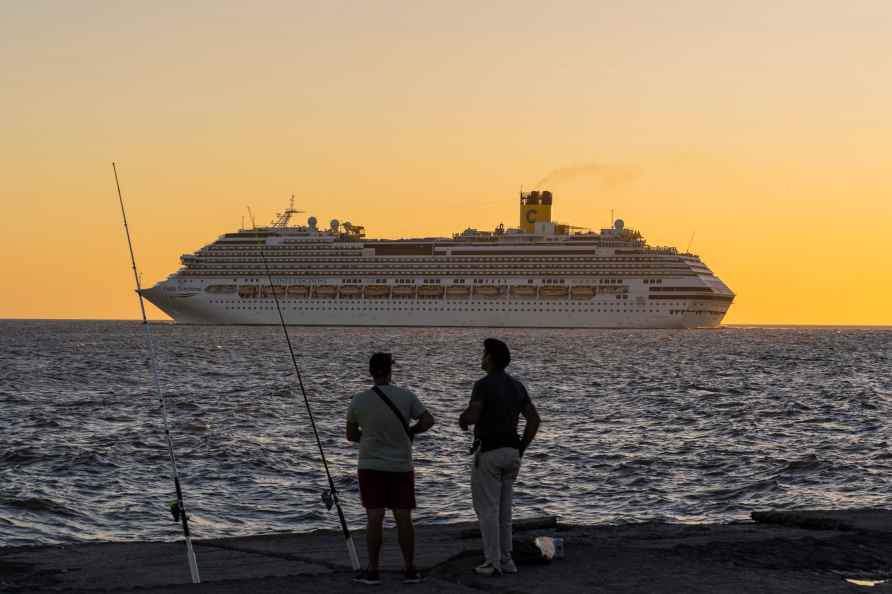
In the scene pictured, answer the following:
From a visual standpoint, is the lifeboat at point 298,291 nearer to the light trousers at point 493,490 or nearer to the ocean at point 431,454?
the ocean at point 431,454

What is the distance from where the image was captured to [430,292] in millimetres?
122000

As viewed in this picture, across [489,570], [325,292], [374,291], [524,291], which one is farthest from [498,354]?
[325,292]

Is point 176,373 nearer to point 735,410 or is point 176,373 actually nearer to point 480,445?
point 735,410

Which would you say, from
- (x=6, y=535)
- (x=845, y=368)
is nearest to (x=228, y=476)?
(x=6, y=535)

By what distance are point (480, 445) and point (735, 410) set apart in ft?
67.9

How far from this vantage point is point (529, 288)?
11850cm

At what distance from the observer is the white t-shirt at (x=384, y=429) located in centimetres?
781

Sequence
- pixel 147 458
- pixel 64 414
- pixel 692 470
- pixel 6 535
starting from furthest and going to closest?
pixel 64 414
pixel 147 458
pixel 692 470
pixel 6 535

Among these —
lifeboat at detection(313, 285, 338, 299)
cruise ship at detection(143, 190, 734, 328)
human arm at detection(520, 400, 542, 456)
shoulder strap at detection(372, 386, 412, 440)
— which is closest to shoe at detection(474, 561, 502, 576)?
human arm at detection(520, 400, 542, 456)

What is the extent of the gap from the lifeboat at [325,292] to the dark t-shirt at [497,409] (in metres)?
116

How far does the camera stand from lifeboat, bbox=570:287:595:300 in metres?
117

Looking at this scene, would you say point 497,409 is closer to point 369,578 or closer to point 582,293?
point 369,578

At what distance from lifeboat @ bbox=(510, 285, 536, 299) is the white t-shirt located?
11029cm

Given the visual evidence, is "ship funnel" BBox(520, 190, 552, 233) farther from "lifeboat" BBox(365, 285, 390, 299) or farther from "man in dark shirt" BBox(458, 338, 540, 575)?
"man in dark shirt" BBox(458, 338, 540, 575)
